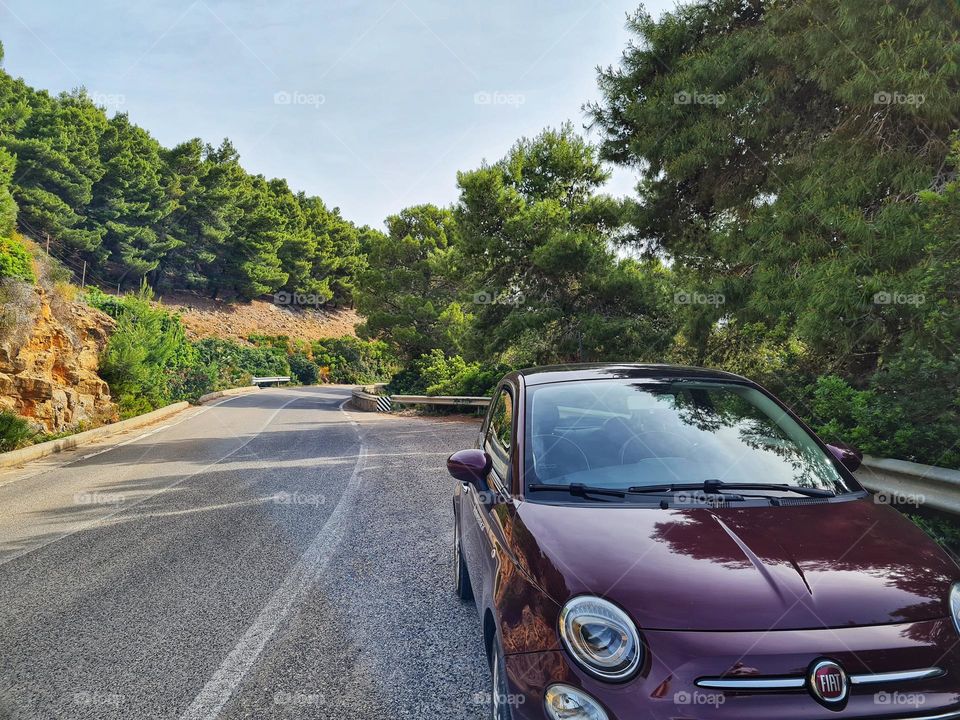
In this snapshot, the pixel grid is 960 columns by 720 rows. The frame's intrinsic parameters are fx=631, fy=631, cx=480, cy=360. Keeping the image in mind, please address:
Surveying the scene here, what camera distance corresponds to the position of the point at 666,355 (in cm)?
1493

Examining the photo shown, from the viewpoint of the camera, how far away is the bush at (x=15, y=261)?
15.2 m

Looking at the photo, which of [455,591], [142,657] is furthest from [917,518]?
[142,657]

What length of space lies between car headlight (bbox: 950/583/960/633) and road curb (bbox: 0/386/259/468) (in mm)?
14396

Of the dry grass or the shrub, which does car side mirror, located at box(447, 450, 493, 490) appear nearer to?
the dry grass

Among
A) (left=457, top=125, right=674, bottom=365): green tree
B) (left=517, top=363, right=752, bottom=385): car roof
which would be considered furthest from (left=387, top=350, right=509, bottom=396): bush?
(left=517, top=363, right=752, bottom=385): car roof

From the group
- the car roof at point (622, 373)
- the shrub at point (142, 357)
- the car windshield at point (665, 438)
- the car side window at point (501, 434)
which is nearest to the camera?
the car windshield at point (665, 438)

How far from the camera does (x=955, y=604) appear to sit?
7.17 feet

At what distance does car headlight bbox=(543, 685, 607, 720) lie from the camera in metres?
1.95

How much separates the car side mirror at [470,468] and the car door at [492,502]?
7cm

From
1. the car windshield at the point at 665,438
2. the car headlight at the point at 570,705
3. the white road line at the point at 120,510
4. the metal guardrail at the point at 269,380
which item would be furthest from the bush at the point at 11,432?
the metal guardrail at the point at 269,380

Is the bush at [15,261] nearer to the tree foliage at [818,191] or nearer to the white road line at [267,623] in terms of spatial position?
the white road line at [267,623]

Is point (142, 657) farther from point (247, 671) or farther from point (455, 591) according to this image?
point (455, 591)

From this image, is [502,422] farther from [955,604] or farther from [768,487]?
[955,604]

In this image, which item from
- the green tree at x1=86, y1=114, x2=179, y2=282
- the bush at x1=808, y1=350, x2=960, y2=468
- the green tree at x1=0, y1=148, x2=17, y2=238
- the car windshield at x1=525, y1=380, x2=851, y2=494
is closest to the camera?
the car windshield at x1=525, y1=380, x2=851, y2=494
